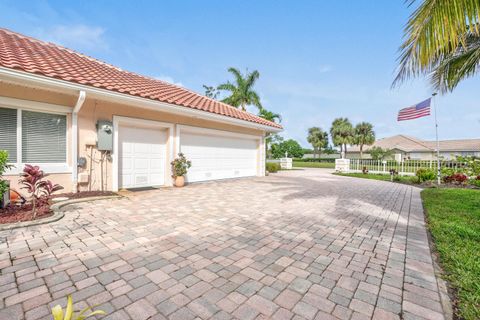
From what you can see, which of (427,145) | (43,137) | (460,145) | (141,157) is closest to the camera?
(43,137)

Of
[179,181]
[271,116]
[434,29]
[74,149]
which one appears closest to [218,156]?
[179,181]

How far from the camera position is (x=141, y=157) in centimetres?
802

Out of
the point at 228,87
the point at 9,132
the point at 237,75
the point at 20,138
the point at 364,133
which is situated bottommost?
the point at 20,138

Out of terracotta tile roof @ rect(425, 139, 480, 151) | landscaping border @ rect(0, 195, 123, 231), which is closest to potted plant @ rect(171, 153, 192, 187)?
landscaping border @ rect(0, 195, 123, 231)

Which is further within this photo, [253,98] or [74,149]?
[253,98]

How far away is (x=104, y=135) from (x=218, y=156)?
5122mm

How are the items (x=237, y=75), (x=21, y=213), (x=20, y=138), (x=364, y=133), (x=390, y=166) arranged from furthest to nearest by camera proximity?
1. (x=364, y=133)
2. (x=237, y=75)
3. (x=390, y=166)
4. (x=20, y=138)
5. (x=21, y=213)

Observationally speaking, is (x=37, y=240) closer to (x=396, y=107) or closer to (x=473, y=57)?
(x=473, y=57)

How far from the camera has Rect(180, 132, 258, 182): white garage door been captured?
962cm

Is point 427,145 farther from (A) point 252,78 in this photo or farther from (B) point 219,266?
(B) point 219,266

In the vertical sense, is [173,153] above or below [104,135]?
below

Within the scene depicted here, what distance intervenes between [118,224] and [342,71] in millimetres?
12353

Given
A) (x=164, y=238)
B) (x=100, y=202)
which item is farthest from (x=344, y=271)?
(x=100, y=202)

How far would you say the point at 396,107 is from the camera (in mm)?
14641
